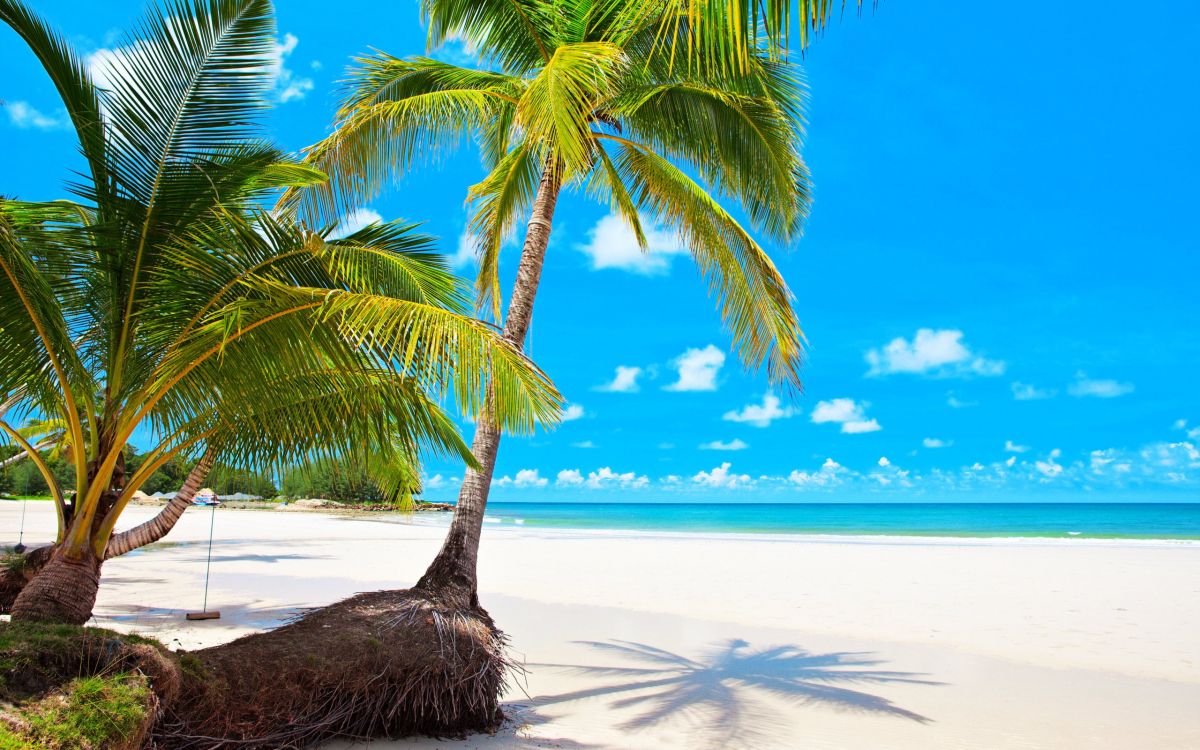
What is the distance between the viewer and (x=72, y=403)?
4250mm

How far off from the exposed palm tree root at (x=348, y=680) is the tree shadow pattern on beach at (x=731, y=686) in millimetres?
1180

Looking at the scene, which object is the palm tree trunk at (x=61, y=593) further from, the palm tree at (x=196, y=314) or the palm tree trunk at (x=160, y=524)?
the palm tree trunk at (x=160, y=524)

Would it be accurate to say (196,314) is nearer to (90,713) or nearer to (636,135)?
(90,713)

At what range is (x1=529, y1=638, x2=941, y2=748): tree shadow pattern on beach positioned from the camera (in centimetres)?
525

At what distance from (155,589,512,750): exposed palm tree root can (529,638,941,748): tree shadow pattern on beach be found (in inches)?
46.4

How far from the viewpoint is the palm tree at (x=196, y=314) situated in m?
3.94

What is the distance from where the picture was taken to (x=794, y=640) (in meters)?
8.33

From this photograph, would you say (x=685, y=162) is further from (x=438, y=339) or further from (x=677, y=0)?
(x=677, y=0)

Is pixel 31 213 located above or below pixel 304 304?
above

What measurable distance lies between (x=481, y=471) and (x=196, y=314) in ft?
7.38

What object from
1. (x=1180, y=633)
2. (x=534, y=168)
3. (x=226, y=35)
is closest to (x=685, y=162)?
(x=534, y=168)

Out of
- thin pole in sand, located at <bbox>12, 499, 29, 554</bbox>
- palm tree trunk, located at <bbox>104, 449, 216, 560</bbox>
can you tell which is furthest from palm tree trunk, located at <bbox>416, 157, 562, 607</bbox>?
thin pole in sand, located at <bbox>12, 499, 29, 554</bbox>

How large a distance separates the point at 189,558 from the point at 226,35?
519 inches

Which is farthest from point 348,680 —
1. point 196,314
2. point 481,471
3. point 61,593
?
point 196,314
